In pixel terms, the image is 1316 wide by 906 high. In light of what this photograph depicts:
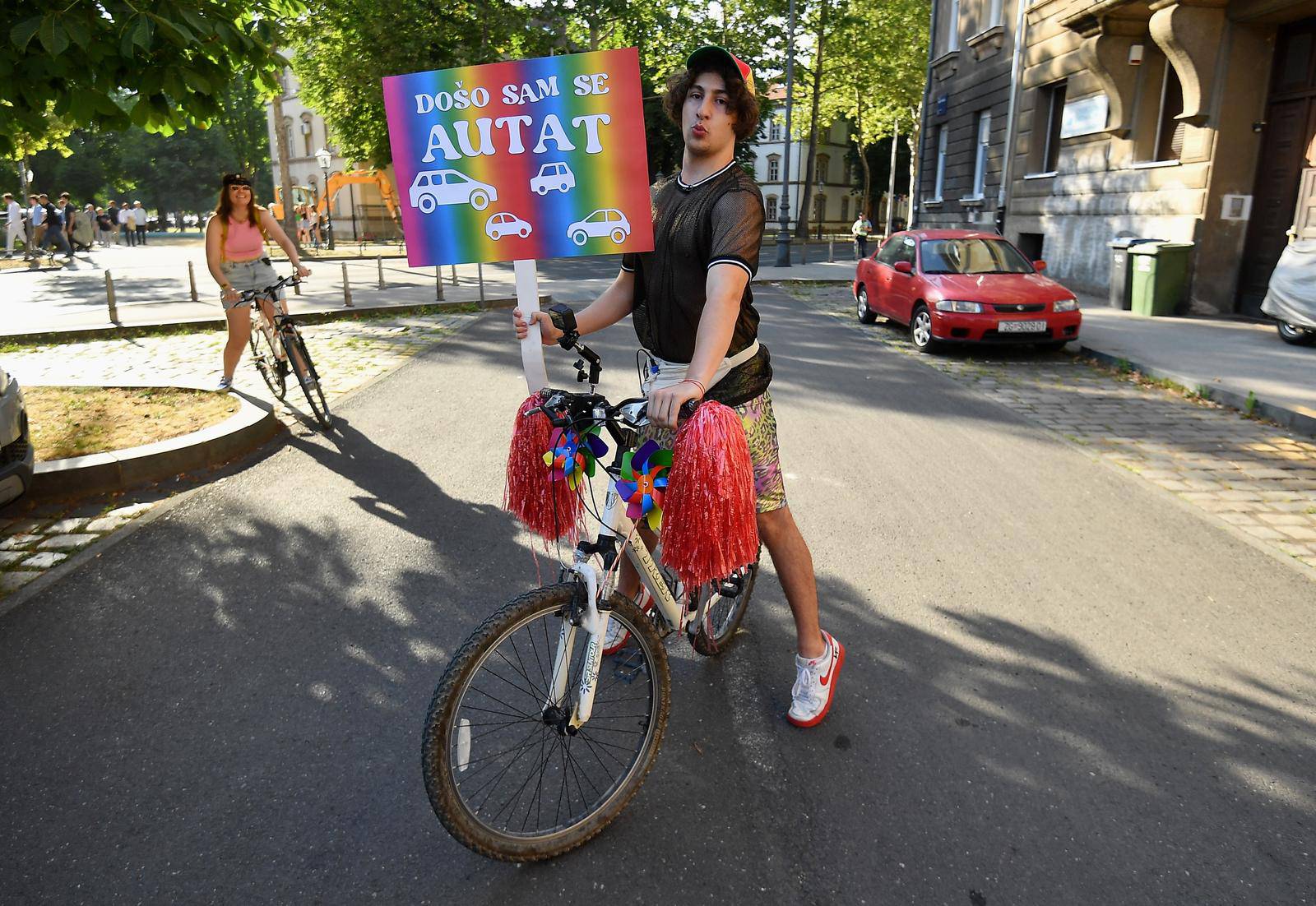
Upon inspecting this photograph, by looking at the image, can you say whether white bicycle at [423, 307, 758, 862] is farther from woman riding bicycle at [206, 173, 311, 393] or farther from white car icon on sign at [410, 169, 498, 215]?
woman riding bicycle at [206, 173, 311, 393]

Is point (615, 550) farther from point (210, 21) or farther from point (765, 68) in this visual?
point (765, 68)

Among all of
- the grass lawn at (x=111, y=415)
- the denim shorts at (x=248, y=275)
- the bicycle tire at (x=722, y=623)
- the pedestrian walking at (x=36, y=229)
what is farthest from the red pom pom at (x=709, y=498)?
the pedestrian walking at (x=36, y=229)

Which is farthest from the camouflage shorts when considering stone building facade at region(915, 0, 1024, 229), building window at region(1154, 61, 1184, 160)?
stone building facade at region(915, 0, 1024, 229)

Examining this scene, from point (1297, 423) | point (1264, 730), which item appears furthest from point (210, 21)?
point (1297, 423)

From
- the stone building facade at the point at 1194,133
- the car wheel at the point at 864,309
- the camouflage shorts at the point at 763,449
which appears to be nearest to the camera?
the camouflage shorts at the point at 763,449

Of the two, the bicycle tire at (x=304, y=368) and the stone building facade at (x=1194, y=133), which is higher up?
the stone building facade at (x=1194, y=133)

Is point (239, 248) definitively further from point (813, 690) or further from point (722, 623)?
point (813, 690)

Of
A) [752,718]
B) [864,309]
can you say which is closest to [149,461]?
[752,718]

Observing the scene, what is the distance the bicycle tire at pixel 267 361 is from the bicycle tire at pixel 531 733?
5.63m

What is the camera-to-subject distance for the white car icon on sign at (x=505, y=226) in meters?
2.82

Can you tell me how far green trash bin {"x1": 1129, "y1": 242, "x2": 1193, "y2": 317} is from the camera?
1451 cm

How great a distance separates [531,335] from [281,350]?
5.56 metres

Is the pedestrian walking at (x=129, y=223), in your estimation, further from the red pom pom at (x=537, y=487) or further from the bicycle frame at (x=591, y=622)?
the bicycle frame at (x=591, y=622)

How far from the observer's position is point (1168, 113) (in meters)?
16.5
